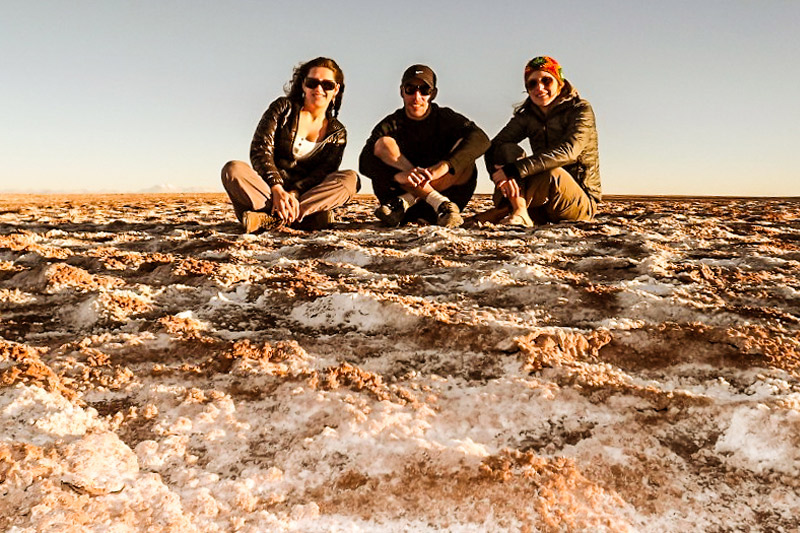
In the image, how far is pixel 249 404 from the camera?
1182 mm

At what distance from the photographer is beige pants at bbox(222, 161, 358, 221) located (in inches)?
142

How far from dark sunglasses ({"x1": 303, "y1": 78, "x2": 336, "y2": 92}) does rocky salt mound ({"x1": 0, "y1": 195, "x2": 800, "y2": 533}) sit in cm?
179

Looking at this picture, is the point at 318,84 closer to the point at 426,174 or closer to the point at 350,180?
the point at 350,180

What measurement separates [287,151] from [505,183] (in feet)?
5.07

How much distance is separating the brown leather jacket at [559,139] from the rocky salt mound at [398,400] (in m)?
1.45

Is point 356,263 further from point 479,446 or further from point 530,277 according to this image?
point 479,446

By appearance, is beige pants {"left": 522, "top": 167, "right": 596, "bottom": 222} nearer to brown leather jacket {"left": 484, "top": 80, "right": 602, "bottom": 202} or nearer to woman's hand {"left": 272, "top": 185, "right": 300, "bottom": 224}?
brown leather jacket {"left": 484, "top": 80, "right": 602, "bottom": 202}

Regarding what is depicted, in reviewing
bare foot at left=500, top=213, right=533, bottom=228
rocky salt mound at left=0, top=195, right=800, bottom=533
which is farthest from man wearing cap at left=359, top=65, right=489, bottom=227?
rocky salt mound at left=0, top=195, right=800, bottom=533

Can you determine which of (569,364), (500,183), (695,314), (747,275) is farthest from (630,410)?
(500,183)

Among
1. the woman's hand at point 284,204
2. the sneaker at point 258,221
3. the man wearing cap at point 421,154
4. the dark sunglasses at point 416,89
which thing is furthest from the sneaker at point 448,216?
the sneaker at point 258,221

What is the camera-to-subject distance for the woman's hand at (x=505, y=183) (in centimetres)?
379

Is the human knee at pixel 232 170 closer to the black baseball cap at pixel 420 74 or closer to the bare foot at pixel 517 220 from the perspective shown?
the black baseball cap at pixel 420 74

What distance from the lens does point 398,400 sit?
121cm

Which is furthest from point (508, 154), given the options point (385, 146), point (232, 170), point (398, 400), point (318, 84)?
point (398, 400)
